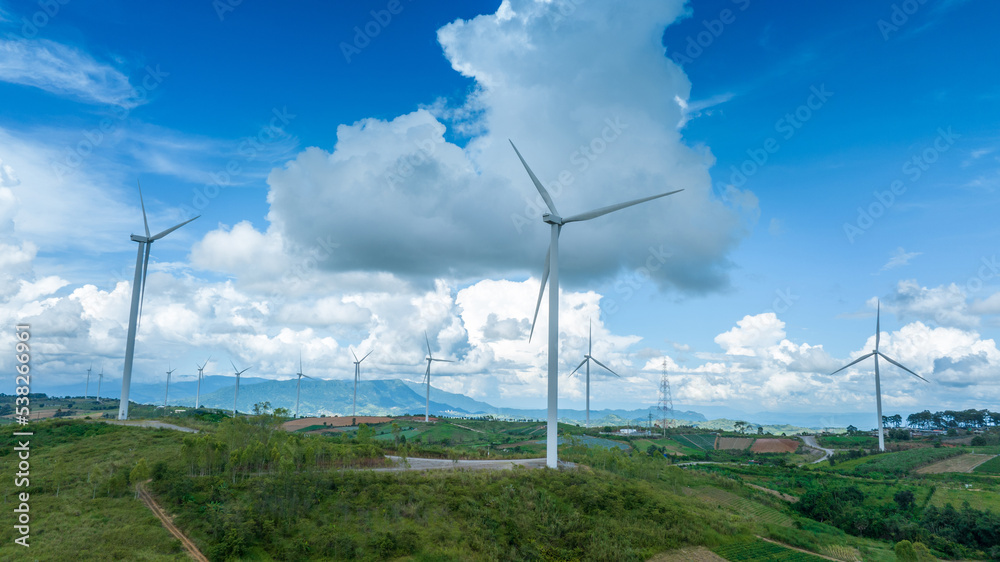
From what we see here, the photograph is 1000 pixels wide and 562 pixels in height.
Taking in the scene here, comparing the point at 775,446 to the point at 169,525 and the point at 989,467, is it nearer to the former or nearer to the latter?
the point at 989,467

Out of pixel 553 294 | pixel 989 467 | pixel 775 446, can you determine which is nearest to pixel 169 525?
pixel 553 294

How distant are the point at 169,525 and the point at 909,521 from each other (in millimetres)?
98401

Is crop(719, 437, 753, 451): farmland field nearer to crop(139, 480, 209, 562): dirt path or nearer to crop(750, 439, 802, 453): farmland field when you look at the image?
→ crop(750, 439, 802, 453): farmland field

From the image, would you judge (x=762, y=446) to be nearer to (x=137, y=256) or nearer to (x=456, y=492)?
(x=456, y=492)

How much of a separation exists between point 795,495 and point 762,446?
3813 inches

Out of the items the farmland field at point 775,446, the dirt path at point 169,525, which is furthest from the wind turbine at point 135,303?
the farmland field at point 775,446

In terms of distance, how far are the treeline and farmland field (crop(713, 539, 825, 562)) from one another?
29.7 m

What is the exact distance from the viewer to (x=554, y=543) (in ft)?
165

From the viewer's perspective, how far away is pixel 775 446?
7298 inches

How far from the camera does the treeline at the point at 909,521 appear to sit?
74625 millimetres

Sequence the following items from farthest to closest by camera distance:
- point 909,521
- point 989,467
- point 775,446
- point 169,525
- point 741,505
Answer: point 775,446 < point 989,467 < point 741,505 < point 909,521 < point 169,525

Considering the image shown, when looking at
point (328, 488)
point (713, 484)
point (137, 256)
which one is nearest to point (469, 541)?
point (328, 488)

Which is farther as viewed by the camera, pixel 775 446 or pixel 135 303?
pixel 775 446

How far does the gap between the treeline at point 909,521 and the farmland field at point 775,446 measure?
89698mm
